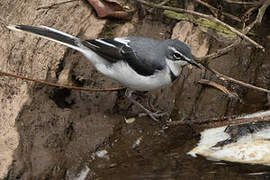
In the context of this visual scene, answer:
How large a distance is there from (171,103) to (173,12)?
211 centimetres

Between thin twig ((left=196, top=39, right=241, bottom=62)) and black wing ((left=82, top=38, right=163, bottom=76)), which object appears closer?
black wing ((left=82, top=38, right=163, bottom=76))

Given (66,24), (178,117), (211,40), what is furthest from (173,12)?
(178,117)

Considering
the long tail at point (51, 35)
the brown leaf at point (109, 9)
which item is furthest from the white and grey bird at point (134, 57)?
the brown leaf at point (109, 9)

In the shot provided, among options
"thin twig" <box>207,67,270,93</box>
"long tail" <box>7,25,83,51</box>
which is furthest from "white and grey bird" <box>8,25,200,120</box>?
"thin twig" <box>207,67,270,93</box>

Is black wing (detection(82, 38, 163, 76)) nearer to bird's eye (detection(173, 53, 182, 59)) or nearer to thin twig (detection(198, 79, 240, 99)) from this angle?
bird's eye (detection(173, 53, 182, 59))

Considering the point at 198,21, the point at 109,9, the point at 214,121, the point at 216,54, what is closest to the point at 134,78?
the point at 214,121

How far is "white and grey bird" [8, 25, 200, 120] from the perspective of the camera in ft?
18.6

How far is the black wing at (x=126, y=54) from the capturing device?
223 inches

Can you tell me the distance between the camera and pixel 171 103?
6.00m

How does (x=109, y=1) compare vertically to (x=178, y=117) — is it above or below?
above

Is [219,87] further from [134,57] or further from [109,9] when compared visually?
[109,9]

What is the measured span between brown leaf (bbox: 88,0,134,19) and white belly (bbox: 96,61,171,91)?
148 cm

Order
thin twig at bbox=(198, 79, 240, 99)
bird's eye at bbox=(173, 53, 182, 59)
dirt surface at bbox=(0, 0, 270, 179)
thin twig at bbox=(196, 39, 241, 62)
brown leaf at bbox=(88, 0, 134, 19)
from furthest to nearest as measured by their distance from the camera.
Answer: brown leaf at bbox=(88, 0, 134, 19) < thin twig at bbox=(196, 39, 241, 62) < thin twig at bbox=(198, 79, 240, 99) < bird's eye at bbox=(173, 53, 182, 59) < dirt surface at bbox=(0, 0, 270, 179)

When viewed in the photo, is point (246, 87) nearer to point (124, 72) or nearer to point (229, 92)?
point (229, 92)
